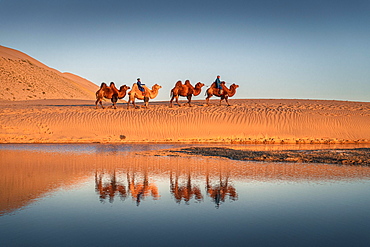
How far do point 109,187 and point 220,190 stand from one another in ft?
8.09

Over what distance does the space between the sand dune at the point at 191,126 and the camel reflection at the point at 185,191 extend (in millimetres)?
12516

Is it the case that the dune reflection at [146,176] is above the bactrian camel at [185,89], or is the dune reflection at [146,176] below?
below

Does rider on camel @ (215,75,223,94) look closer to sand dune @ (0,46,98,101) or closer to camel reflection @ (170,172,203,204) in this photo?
camel reflection @ (170,172,203,204)

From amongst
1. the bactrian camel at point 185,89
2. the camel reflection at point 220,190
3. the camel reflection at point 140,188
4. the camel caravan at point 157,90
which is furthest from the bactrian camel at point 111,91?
the camel reflection at point 220,190

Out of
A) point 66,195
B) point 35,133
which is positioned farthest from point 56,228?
point 35,133

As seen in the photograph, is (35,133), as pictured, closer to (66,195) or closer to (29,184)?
(29,184)

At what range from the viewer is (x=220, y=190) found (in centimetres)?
863

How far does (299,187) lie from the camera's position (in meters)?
9.08

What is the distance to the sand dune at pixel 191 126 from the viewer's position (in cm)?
2247

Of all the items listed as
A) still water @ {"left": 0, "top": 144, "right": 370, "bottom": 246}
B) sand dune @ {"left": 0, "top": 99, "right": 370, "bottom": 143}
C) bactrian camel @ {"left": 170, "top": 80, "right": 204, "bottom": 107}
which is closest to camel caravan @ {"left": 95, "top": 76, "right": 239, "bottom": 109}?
bactrian camel @ {"left": 170, "top": 80, "right": 204, "bottom": 107}

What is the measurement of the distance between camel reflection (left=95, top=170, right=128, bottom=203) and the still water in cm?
2

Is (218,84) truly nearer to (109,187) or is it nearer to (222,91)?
(222,91)

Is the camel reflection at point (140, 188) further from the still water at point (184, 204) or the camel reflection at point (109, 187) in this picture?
the camel reflection at point (109, 187)

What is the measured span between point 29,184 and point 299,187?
620 cm
